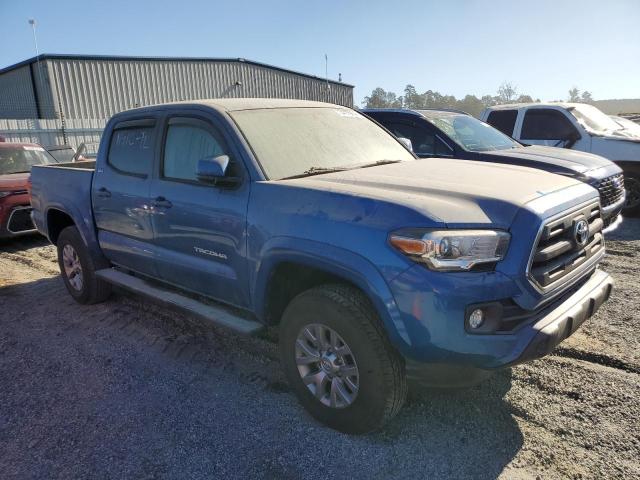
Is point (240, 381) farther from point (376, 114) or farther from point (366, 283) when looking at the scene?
point (376, 114)

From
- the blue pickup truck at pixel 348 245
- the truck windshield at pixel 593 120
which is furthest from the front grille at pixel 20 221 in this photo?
the truck windshield at pixel 593 120

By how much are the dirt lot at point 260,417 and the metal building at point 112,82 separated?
16855mm

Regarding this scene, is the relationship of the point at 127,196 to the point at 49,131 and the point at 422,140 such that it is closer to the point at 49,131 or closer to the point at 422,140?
the point at 422,140

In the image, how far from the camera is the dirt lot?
2.61m

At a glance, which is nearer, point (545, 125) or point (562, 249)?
point (562, 249)

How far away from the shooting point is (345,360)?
2.76 meters

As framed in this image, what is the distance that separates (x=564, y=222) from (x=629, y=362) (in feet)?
4.87

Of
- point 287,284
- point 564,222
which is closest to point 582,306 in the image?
point 564,222

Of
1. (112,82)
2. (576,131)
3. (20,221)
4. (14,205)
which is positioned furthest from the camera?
(112,82)

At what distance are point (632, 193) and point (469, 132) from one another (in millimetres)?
3296

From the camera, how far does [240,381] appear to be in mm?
3500

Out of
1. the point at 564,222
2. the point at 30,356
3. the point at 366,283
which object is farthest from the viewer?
the point at 30,356

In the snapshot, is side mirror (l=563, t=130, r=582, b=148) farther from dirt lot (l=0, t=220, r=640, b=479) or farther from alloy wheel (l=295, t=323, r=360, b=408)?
alloy wheel (l=295, t=323, r=360, b=408)

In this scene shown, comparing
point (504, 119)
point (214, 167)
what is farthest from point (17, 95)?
point (214, 167)
